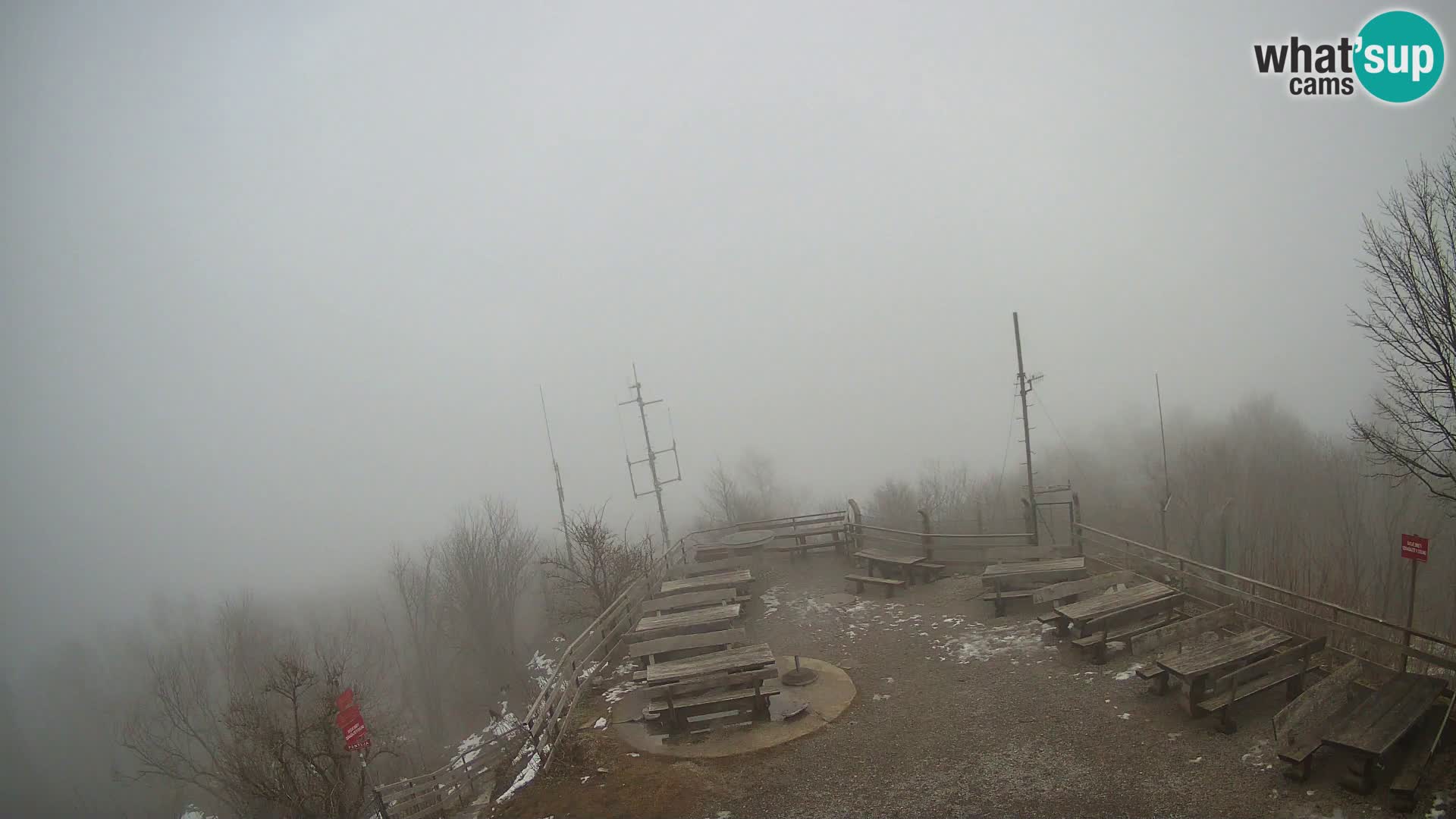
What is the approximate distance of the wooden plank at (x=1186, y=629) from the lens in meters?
12.0

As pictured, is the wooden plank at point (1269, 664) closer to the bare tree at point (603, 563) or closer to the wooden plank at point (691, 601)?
the wooden plank at point (691, 601)

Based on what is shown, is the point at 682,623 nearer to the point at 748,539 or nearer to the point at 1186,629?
the point at 1186,629

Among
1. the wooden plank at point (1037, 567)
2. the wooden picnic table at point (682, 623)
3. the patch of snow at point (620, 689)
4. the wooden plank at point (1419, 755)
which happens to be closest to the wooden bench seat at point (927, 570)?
the wooden plank at point (1037, 567)

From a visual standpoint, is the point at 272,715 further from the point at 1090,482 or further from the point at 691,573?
the point at 1090,482

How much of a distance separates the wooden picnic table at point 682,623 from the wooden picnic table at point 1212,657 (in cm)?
811

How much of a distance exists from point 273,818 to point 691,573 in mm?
18805

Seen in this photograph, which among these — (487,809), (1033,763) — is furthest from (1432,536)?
(487,809)

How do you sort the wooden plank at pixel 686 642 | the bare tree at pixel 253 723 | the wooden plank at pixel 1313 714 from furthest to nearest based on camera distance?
1. the bare tree at pixel 253 723
2. the wooden plank at pixel 686 642
3. the wooden plank at pixel 1313 714

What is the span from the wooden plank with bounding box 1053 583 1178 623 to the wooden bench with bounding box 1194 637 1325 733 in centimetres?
265

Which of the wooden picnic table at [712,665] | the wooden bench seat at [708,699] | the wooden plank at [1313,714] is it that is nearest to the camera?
the wooden plank at [1313,714]

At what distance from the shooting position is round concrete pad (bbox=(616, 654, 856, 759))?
10875 mm

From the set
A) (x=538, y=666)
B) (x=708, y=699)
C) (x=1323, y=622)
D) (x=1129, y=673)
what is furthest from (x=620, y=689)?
(x=538, y=666)

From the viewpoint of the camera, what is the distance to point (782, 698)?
1266 cm

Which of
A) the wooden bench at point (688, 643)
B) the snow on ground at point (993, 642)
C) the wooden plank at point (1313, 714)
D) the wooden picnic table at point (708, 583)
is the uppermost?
the wooden plank at point (1313, 714)
